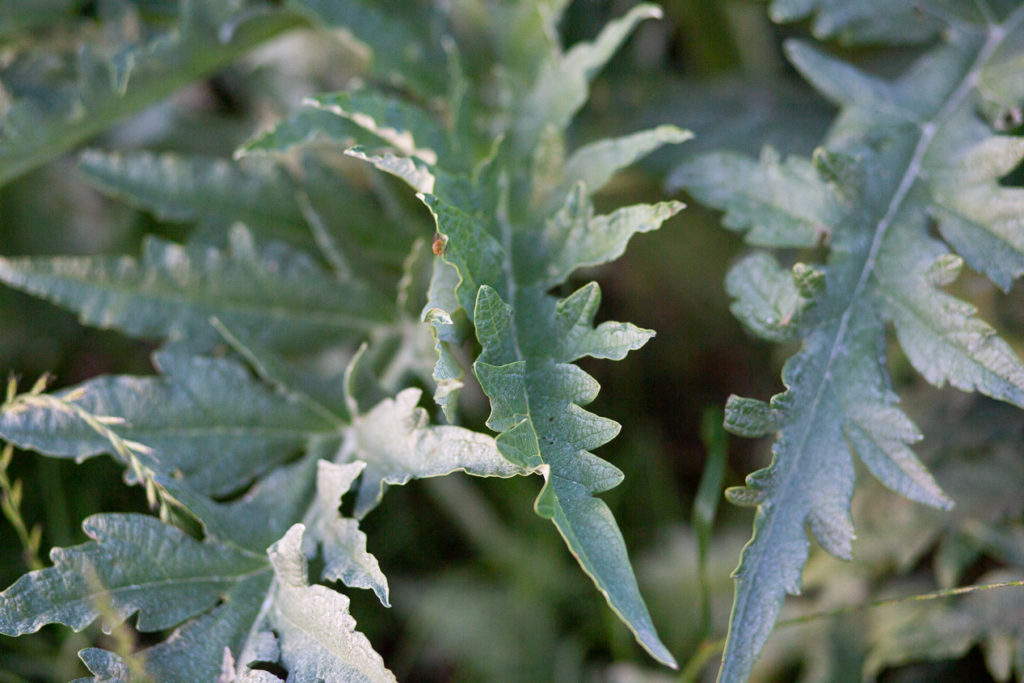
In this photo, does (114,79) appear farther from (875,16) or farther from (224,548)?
(875,16)

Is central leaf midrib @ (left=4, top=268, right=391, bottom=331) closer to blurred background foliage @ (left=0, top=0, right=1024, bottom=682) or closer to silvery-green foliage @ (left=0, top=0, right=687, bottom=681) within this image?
silvery-green foliage @ (left=0, top=0, right=687, bottom=681)

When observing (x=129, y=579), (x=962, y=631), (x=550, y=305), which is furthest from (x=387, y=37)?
(x=962, y=631)

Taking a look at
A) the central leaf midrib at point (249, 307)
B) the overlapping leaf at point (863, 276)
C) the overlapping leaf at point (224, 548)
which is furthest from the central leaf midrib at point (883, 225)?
the central leaf midrib at point (249, 307)

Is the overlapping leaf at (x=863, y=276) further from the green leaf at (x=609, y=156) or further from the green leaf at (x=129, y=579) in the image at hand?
the green leaf at (x=129, y=579)

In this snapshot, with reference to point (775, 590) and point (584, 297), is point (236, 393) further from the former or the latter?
point (775, 590)

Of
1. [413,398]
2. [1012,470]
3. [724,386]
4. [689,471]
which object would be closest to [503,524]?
[689,471]

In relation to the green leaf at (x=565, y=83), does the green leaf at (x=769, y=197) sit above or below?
below

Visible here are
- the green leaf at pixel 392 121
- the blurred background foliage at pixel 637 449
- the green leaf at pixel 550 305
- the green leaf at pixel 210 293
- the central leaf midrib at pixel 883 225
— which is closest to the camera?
the green leaf at pixel 550 305
